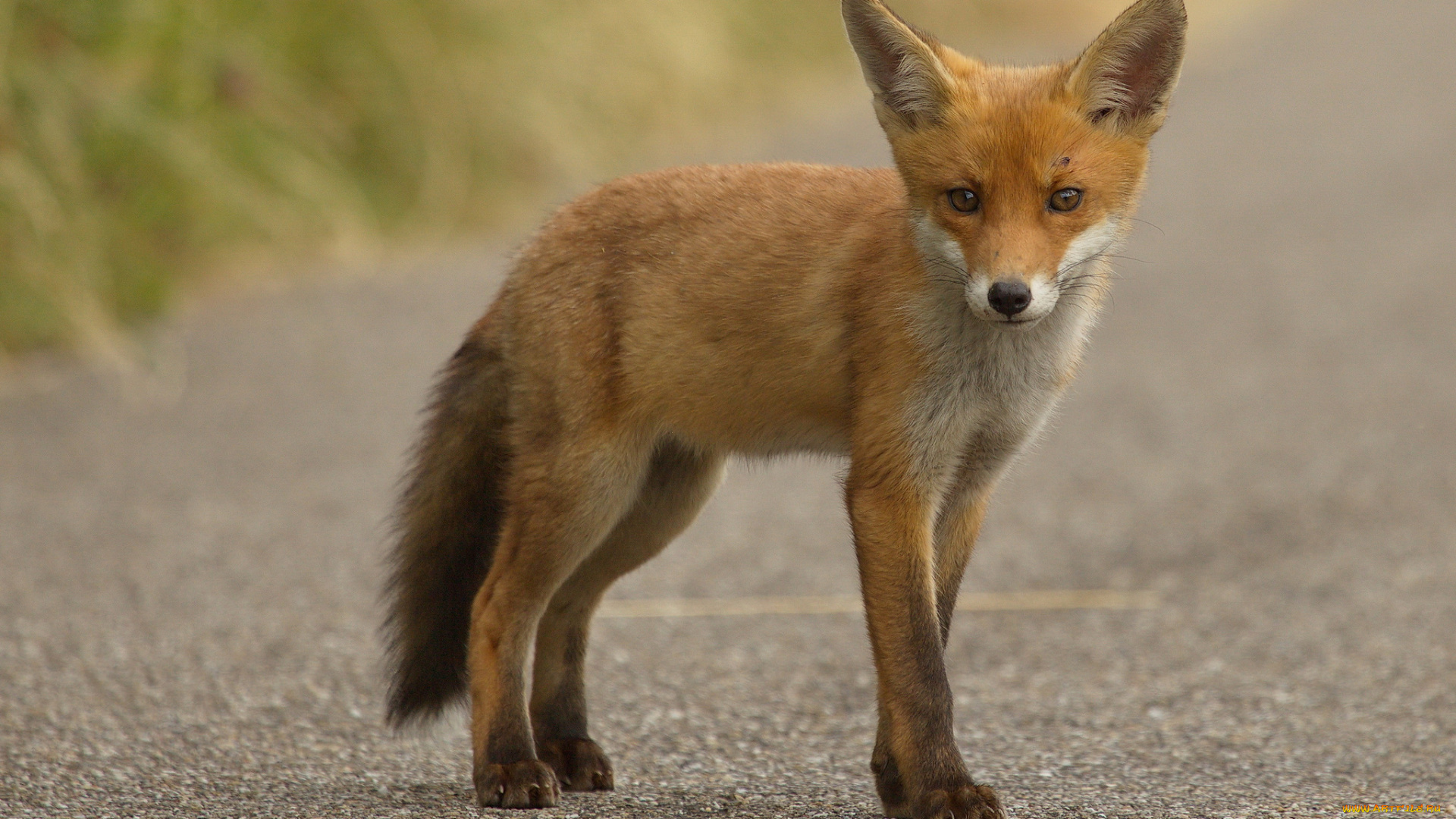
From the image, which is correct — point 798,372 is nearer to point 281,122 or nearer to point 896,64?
point 896,64

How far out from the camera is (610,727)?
462 centimetres

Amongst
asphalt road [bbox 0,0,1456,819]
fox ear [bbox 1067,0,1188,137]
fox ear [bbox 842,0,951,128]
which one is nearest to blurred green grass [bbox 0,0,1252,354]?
asphalt road [bbox 0,0,1456,819]

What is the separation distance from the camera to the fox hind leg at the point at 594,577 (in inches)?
164

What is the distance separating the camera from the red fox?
3525 millimetres

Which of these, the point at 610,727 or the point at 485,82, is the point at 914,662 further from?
the point at 485,82

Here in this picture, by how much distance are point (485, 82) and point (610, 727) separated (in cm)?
→ 735

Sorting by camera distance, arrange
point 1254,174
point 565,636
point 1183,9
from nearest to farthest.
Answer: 1. point 1183,9
2. point 565,636
3. point 1254,174

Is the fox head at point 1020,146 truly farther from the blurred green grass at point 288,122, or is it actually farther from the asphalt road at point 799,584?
the blurred green grass at point 288,122

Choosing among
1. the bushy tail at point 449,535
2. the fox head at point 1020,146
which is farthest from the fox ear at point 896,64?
the bushy tail at point 449,535

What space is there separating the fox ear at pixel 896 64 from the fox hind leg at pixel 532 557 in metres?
0.99

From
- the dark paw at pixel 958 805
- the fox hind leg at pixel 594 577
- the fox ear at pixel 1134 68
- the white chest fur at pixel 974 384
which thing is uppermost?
the fox ear at pixel 1134 68

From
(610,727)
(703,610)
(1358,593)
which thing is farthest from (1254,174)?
(610,727)

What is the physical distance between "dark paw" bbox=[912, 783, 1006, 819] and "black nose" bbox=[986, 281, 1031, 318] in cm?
101

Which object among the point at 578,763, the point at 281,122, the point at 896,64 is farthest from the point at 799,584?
the point at 281,122
